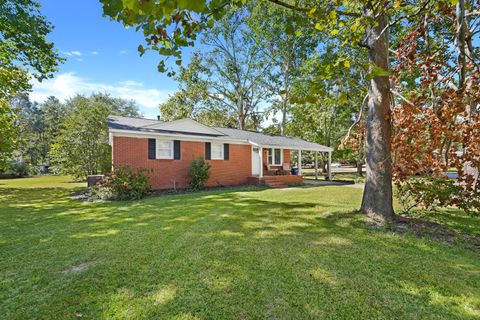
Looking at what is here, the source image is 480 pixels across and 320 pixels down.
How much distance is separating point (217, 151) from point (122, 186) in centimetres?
658

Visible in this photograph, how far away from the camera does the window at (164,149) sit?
1296 cm

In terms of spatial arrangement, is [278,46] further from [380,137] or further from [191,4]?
[191,4]

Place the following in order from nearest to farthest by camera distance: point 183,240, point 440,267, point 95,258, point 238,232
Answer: point 440,267
point 95,258
point 183,240
point 238,232

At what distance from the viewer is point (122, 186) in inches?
401

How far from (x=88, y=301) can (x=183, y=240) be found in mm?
2088

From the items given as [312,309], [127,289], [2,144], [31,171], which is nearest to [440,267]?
[312,309]

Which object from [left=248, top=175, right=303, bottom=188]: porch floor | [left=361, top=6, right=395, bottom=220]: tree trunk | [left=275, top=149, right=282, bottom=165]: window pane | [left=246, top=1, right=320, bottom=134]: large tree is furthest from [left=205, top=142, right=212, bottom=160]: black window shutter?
[left=246, top=1, right=320, bottom=134]: large tree

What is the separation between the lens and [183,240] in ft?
15.3

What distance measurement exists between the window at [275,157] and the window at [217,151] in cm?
526

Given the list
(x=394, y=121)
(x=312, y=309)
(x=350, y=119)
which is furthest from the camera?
(x=350, y=119)

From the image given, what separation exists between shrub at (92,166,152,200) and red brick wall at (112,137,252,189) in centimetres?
127

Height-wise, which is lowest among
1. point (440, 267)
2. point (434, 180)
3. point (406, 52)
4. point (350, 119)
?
point (440, 267)

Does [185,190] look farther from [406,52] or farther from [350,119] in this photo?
[350,119]

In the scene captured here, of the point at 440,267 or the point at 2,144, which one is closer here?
the point at 440,267
